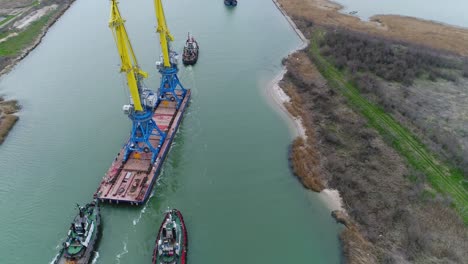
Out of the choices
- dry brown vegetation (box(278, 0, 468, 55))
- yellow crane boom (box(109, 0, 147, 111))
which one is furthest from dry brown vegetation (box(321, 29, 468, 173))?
yellow crane boom (box(109, 0, 147, 111))

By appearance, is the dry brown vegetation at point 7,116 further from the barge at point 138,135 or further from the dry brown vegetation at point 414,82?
the dry brown vegetation at point 414,82

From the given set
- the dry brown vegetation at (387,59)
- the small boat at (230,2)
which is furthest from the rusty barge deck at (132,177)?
the small boat at (230,2)

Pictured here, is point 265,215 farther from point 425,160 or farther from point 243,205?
point 425,160

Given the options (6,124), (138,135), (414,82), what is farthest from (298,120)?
(6,124)

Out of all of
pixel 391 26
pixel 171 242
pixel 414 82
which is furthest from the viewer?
pixel 391 26

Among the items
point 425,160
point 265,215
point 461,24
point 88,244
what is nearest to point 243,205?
point 265,215

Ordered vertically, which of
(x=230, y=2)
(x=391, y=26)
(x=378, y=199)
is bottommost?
(x=378, y=199)

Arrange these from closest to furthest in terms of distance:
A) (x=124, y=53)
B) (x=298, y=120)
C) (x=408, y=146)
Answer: (x=124, y=53)
(x=408, y=146)
(x=298, y=120)

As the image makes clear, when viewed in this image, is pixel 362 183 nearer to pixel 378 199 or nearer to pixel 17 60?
pixel 378 199
